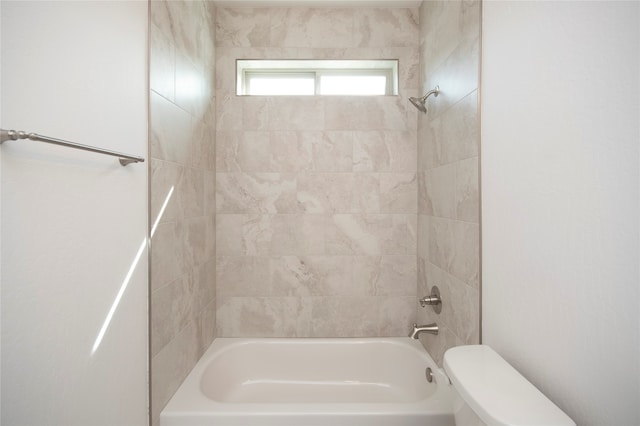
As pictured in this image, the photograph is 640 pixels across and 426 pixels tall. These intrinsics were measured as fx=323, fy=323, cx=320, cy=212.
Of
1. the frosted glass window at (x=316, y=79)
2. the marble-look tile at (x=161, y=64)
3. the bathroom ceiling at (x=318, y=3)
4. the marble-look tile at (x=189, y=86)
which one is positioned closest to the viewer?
the marble-look tile at (x=161, y=64)

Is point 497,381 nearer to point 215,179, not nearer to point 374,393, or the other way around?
point 374,393

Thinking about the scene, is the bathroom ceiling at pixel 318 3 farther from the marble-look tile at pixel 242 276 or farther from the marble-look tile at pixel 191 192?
the marble-look tile at pixel 242 276

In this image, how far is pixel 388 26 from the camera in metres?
2.13

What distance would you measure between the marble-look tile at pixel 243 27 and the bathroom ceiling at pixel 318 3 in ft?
0.11

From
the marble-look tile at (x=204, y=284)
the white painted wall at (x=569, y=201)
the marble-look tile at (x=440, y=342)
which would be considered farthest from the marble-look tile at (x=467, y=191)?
the marble-look tile at (x=204, y=284)

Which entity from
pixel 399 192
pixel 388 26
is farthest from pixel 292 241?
pixel 388 26

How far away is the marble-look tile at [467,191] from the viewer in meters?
1.30

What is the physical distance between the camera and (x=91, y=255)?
917 mm

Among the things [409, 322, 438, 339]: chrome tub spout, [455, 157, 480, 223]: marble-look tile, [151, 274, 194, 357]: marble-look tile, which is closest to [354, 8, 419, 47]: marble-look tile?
[455, 157, 480, 223]: marble-look tile

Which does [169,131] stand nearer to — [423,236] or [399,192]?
[399,192]

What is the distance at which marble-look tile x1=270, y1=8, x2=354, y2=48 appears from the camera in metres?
2.13

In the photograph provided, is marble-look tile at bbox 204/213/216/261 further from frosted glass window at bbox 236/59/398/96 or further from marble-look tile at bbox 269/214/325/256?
frosted glass window at bbox 236/59/398/96

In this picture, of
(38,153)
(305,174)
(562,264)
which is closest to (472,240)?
(562,264)

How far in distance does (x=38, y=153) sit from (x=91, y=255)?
31 cm
